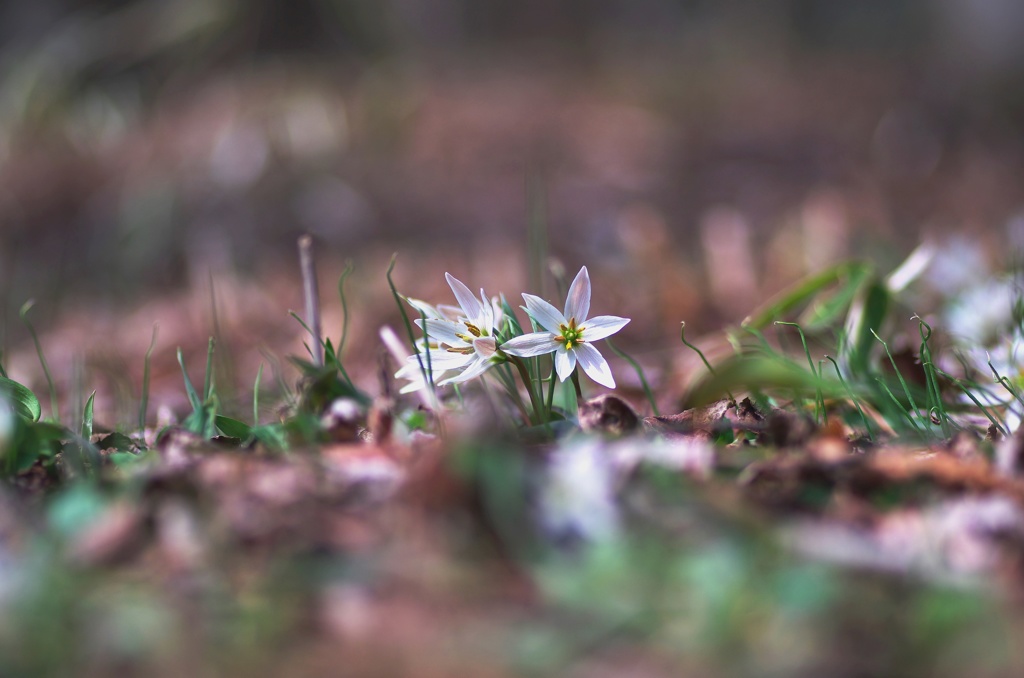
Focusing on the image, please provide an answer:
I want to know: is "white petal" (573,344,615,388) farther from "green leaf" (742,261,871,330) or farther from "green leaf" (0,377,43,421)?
"green leaf" (0,377,43,421)

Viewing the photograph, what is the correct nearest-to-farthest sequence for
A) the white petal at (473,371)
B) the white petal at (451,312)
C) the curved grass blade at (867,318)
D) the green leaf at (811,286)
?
the white petal at (473,371), the white petal at (451,312), the curved grass blade at (867,318), the green leaf at (811,286)

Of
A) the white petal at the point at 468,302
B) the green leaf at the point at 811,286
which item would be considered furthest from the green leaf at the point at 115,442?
the green leaf at the point at 811,286

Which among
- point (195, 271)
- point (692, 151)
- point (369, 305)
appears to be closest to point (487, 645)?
point (369, 305)

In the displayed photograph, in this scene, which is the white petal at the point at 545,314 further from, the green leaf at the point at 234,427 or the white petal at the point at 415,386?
the green leaf at the point at 234,427

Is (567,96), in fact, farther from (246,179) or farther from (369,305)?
(369,305)

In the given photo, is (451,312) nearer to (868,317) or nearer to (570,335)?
(570,335)

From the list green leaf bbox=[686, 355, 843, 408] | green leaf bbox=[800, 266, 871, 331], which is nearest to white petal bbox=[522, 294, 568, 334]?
green leaf bbox=[686, 355, 843, 408]
